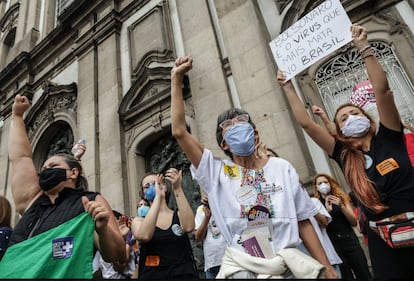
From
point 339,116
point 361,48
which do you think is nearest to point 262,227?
point 339,116

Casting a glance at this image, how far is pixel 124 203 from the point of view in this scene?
21.0 ft

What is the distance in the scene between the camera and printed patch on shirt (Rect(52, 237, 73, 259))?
64.8 inches

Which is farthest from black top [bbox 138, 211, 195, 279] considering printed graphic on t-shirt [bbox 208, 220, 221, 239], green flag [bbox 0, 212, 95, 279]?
green flag [bbox 0, 212, 95, 279]

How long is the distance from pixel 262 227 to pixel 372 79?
1.25 m

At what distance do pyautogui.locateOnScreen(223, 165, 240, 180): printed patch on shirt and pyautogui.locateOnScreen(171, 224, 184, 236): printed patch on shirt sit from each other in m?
1.13

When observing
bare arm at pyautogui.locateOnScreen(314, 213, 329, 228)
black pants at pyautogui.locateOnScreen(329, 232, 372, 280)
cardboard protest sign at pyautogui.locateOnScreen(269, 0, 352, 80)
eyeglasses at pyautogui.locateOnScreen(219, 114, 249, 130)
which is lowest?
black pants at pyautogui.locateOnScreen(329, 232, 372, 280)

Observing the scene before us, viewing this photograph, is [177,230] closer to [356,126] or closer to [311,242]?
[311,242]

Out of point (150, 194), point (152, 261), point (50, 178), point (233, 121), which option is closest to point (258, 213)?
point (233, 121)

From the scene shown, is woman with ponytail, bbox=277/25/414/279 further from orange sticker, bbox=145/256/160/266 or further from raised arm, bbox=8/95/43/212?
raised arm, bbox=8/95/43/212

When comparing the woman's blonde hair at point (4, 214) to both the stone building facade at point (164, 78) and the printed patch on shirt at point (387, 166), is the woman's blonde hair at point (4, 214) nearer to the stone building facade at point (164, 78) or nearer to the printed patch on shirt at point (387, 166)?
the printed patch on shirt at point (387, 166)

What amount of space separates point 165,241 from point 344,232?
1.98m

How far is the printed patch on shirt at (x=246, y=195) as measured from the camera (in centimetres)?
153

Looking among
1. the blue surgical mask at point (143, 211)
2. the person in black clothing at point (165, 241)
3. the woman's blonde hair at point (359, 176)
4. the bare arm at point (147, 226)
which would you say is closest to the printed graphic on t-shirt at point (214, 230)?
the person in black clothing at point (165, 241)

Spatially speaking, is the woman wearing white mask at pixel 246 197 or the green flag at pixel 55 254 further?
the green flag at pixel 55 254
